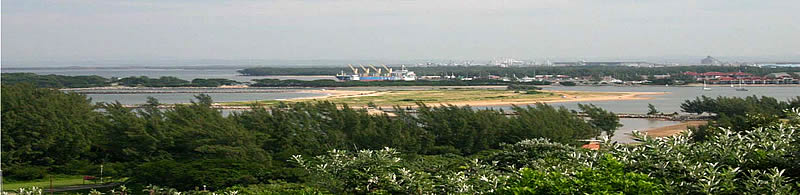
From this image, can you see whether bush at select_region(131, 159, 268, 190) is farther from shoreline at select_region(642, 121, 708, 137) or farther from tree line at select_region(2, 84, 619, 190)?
shoreline at select_region(642, 121, 708, 137)

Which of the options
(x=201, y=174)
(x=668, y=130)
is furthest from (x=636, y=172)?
(x=668, y=130)

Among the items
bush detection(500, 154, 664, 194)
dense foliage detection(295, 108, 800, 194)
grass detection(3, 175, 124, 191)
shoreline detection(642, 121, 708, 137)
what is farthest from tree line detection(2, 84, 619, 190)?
bush detection(500, 154, 664, 194)

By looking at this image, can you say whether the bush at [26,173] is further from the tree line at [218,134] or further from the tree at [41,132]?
the tree at [41,132]

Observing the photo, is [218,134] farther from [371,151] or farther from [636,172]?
[636,172]

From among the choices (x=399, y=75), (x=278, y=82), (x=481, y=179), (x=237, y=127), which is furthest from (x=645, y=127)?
(x=399, y=75)

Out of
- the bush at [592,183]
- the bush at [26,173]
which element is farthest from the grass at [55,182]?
the bush at [592,183]

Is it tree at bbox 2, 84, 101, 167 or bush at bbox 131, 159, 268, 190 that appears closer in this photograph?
bush at bbox 131, 159, 268, 190

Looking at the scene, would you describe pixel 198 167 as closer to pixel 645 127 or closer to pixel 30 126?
pixel 30 126

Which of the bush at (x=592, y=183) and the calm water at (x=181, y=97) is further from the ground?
the bush at (x=592, y=183)

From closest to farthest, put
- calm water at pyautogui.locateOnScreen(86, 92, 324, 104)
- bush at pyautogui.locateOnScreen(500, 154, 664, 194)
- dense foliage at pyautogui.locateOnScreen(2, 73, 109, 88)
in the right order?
bush at pyautogui.locateOnScreen(500, 154, 664, 194) < calm water at pyautogui.locateOnScreen(86, 92, 324, 104) < dense foliage at pyautogui.locateOnScreen(2, 73, 109, 88)
